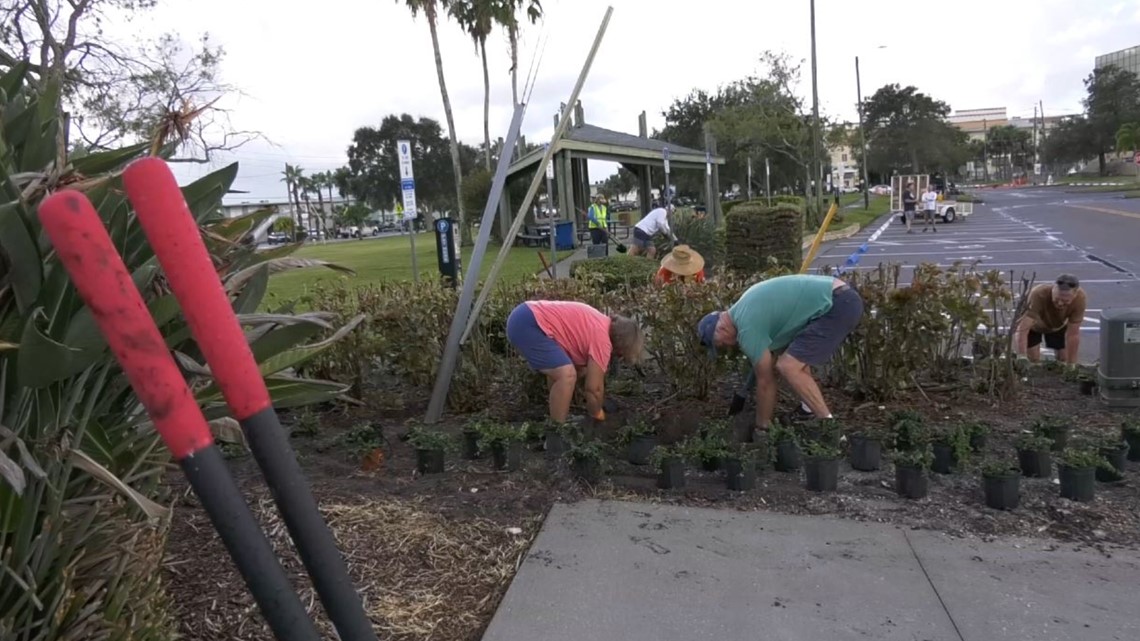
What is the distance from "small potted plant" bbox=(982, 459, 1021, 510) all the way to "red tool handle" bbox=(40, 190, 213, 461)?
381cm

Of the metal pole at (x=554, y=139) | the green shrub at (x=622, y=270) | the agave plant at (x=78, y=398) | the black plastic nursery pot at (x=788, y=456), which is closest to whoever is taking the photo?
the agave plant at (x=78, y=398)

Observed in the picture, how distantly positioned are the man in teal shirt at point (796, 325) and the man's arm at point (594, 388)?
88 centimetres

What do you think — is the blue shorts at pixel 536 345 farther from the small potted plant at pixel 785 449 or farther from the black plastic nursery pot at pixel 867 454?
the black plastic nursery pot at pixel 867 454

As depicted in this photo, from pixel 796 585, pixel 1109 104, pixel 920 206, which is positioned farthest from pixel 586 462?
pixel 1109 104

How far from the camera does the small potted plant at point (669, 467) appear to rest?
4.16 meters

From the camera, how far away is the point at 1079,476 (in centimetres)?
387

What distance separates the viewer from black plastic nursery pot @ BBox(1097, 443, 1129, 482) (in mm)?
4113

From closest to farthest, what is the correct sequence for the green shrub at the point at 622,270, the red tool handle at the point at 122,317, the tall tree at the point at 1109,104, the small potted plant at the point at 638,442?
the red tool handle at the point at 122,317 < the small potted plant at the point at 638,442 < the green shrub at the point at 622,270 < the tall tree at the point at 1109,104

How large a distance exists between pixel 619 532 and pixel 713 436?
97 centimetres

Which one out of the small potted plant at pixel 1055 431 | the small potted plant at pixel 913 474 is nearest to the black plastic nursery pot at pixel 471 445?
the small potted plant at pixel 913 474

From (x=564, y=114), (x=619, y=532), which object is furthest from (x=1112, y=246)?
(x=619, y=532)

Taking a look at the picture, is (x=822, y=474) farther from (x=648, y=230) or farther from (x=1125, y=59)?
(x=1125, y=59)

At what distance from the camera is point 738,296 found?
19.0 feet

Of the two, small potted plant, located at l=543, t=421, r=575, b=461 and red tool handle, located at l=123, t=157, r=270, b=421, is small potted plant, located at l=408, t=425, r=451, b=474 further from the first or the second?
red tool handle, located at l=123, t=157, r=270, b=421
